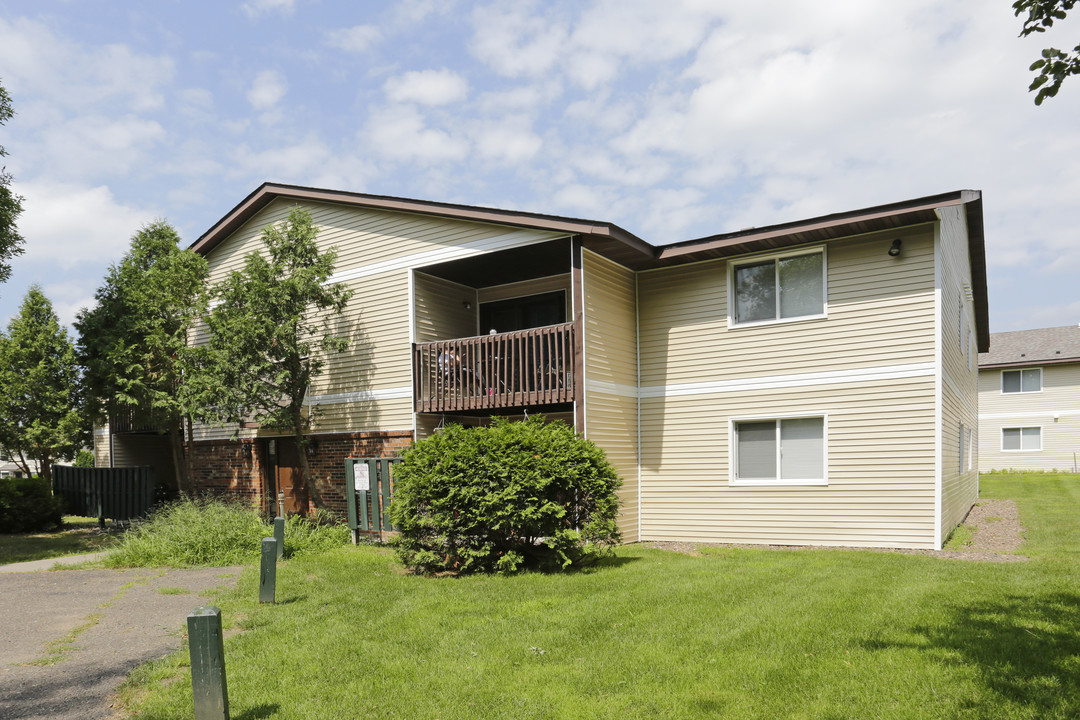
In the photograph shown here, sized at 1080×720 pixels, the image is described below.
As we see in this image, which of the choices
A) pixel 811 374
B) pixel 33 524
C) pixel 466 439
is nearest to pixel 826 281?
pixel 811 374

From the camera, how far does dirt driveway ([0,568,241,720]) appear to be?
548 cm

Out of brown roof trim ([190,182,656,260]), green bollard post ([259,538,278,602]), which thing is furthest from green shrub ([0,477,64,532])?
green bollard post ([259,538,278,602])

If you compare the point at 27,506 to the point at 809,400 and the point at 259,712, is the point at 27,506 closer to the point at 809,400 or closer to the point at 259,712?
the point at 259,712

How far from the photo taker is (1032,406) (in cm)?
3173

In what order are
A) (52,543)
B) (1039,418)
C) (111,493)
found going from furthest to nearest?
(1039,418) → (111,493) → (52,543)

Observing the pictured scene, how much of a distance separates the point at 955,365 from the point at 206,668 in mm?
15397

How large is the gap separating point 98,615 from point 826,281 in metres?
11.7

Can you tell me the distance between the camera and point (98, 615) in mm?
8273

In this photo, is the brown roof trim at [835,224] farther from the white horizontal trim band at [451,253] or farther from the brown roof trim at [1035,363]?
the brown roof trim at [1035,363]

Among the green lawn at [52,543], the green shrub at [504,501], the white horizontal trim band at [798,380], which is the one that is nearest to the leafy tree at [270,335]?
the green lawn at [52,543]

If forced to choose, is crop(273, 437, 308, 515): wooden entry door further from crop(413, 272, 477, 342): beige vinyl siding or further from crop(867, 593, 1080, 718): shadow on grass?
crop(867, 593, 1080, 718): shadow on grass

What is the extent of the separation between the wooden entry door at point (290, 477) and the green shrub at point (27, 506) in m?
5.76

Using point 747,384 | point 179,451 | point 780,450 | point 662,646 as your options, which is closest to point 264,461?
point 179,451

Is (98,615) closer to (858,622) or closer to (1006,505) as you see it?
(858,622)
